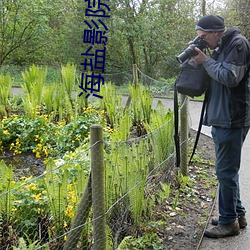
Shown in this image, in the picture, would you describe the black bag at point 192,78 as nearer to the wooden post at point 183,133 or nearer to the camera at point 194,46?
the camera at point 194,46

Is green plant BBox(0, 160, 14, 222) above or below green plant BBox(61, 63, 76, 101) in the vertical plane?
below

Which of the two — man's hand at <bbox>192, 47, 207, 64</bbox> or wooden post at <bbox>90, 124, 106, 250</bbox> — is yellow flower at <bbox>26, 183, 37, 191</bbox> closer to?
wooden post at <bbox>90, 124, 106, 250</bbox>

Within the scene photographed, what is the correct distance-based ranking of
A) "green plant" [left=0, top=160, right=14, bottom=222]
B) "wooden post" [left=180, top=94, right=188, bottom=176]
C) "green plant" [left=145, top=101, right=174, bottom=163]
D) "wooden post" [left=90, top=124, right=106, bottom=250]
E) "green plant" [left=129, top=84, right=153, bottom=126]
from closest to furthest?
"wooden post" [left=90, top=124, right=106, bottom=250] → "green plant" [left=0, top=160, right=14, bottom=222] → "green plant" [left=145, top=101, right=174, bottom=163] → "wooden post" [left=180, top=94, right=188, bottom=176] → "green plant" [left=129, top=84, right=153, bottom=126]

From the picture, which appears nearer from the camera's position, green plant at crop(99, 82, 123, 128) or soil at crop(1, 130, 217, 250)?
soil at crop(1, 130, 217, 250)

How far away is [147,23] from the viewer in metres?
13.7

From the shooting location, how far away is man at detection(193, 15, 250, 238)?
2660 mm

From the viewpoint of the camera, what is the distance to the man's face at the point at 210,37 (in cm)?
282

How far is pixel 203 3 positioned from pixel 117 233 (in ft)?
44.1

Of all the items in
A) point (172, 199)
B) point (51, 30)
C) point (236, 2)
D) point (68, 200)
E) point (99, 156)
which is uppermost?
point (236, 2)

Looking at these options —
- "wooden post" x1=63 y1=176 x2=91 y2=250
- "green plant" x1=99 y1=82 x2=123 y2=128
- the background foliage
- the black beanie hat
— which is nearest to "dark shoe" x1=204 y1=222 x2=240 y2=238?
"wooden post" x1=63 y1=176 x2=91 y2=250

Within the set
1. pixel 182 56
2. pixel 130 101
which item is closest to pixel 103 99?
pixel 130 101

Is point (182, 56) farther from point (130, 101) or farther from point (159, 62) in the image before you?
point (159, 62)

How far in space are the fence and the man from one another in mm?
672

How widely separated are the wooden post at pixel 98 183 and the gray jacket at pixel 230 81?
3.38ft
